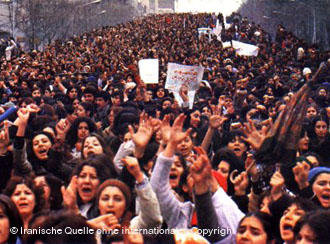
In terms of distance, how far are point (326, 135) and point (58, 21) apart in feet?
139

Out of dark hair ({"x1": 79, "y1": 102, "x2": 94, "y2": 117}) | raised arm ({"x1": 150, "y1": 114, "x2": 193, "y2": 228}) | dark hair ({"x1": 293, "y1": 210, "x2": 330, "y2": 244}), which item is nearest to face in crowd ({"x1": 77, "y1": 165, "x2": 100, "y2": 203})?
raised arm ({"x1": 150, "y1": 114, "x2": 193, "y2": 228})

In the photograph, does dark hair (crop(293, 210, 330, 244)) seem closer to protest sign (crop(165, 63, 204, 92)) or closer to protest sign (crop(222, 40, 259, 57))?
protest sign (crop(165, 63, 204, 92))

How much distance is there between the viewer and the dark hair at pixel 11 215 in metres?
4.13

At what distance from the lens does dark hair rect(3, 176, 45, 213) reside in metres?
4.74

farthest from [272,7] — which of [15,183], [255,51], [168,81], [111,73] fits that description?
[15,183]

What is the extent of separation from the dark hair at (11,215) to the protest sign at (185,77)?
27.6 ft

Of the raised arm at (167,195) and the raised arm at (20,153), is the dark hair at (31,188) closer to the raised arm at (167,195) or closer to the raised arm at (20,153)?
the raised arm at (167,195)

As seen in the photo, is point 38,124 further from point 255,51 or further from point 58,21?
point 58,21

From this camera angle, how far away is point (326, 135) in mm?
8156

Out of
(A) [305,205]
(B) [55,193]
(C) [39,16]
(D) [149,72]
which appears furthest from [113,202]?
(C) [39,16]

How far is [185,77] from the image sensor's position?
12617mm

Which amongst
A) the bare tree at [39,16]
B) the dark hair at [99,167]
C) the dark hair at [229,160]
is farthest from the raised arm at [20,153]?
the bare tree at [39,16]

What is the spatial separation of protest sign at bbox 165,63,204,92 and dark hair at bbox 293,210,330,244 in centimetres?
861

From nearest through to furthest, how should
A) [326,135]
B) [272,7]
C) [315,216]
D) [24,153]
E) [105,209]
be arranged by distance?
1. [315,216]
2. [105,209]
3. [24,153]
4. [326,135]
5. [272,7]
